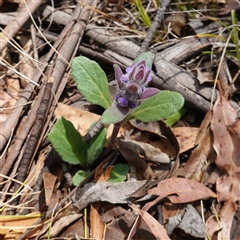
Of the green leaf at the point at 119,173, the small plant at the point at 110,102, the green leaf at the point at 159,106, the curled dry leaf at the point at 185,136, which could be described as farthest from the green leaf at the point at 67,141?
the curled dry leaf at the point at 185,136

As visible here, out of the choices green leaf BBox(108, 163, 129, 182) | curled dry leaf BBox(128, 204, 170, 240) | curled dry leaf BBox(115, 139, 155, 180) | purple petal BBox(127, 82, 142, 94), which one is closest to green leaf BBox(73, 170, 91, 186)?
green leaf BBox(108, 163, 129, 182)

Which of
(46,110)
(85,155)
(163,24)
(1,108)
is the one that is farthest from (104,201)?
(163,24)

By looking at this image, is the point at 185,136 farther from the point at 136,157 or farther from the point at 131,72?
the point at 131,72

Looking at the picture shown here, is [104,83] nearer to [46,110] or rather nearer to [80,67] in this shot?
[80,67]

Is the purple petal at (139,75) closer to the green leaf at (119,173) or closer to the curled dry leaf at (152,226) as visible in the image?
the green leaf at (119,173)

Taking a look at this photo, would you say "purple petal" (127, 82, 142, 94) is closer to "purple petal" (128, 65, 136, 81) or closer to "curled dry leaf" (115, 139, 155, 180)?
"purple petal" (128, 65, 136, 81)
